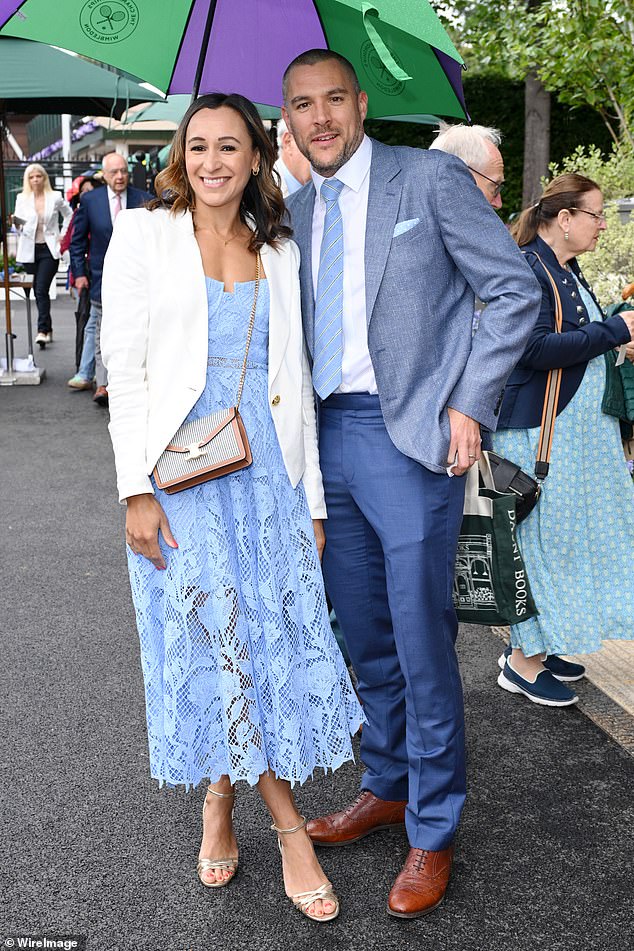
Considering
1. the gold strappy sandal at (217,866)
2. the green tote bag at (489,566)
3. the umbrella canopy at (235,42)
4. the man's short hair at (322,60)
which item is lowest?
the gold strappy sandal at (217,866)

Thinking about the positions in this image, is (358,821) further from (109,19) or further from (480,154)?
(109,19)

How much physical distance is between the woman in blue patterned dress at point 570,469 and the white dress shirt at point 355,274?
4.12ft

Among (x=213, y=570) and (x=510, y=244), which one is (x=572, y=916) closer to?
(x=213, y=570)

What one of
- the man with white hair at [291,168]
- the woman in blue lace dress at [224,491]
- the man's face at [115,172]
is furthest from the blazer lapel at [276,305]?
the man's face at [115,172]

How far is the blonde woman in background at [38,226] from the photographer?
1295 cm

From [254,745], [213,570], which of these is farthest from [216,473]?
[254,745]

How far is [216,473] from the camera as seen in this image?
2.71 metres

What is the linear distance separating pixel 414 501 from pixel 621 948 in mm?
1282

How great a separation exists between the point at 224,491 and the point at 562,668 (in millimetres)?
2308

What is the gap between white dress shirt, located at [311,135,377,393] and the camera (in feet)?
9.57

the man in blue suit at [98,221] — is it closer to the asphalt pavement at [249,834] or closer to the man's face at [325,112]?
the asphalt pavement at [249,834]

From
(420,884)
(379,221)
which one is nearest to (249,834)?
(420,884)

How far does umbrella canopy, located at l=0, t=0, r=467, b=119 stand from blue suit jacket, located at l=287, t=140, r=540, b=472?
608 millimetres

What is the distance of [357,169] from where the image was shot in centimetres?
296
